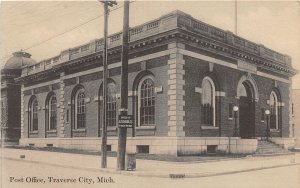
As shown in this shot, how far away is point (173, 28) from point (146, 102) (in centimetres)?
456

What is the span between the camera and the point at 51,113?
32250 millimetres

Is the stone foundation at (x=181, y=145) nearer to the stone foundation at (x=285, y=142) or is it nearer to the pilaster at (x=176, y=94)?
the pilaster at (x=176, y=94)

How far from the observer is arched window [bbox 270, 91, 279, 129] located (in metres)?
28.6

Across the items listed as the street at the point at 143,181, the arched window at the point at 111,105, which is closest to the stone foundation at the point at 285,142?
the arched window at the point at 111,105

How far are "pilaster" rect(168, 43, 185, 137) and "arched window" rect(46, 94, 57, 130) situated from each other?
1365 centimetres

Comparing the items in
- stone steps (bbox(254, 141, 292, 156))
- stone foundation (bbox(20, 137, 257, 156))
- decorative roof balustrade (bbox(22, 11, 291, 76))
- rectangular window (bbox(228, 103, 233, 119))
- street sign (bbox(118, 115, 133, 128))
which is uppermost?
decorative roof balustrade (bbox(22, 11, 291, 76))

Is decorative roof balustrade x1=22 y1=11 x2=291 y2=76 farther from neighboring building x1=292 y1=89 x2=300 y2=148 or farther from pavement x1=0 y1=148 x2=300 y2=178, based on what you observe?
neighboring building x1=292 y1=89 x2=300 y2=148

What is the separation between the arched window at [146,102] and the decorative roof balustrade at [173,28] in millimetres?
2573

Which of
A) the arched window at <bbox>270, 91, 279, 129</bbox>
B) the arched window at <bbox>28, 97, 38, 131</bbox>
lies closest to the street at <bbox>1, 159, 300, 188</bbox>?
the arched window at <bbox>270, 91, 279, 129</bbox>

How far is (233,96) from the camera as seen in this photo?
24.8 m

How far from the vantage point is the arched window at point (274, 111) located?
2864cm

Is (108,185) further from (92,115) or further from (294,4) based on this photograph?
(92,115)

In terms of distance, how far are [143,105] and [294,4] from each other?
11.2 metres

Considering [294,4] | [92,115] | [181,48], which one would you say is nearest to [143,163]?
[181,48]
